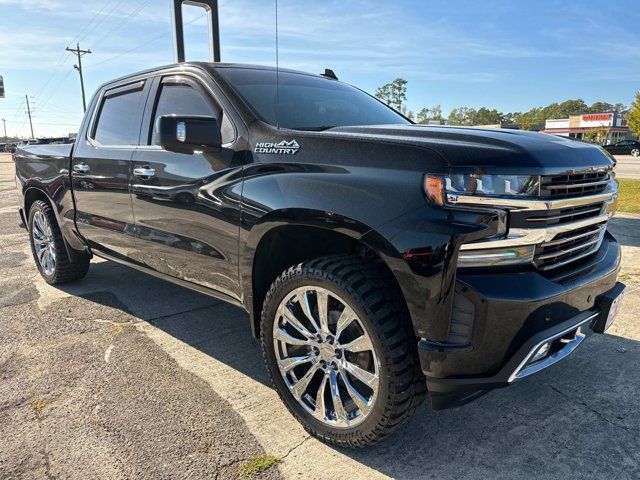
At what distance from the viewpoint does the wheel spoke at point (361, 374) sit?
7.00 feet

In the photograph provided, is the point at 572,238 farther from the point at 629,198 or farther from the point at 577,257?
the point at 629,198

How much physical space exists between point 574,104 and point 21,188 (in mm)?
142217

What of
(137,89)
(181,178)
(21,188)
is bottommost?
(21,188)

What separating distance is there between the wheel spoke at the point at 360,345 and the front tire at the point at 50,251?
353 cm

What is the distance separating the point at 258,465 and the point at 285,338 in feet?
1.95

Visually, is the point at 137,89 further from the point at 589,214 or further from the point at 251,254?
the point at 589,214

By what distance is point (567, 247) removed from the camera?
2178 millimetres

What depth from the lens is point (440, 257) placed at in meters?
1.85

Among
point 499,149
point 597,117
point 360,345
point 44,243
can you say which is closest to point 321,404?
point 360,345

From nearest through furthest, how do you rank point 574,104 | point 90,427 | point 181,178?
point 90,427, point 181,178, point 574,104

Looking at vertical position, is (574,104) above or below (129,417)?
above

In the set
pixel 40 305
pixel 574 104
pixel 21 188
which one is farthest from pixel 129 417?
pixel 574 104

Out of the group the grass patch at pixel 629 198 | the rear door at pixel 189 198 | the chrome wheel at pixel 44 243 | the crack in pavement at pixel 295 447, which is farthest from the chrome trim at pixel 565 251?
the grass patch at pixel 629 198

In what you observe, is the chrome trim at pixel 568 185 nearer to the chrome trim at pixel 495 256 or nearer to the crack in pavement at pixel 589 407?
the chrome trim at pixel 495 256
